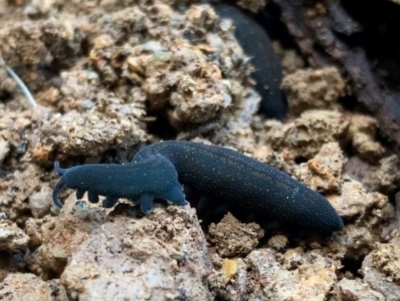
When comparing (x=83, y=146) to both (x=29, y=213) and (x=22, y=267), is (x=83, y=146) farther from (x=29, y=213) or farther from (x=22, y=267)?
(x=22, y=267)

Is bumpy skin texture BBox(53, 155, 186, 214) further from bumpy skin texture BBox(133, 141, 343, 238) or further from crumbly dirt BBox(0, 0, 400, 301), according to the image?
bumpy skin texture BBox(133, 141, 343, 238)

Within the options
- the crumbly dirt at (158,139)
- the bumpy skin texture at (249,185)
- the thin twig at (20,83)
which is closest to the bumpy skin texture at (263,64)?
the crumbly dirt at (158,139)

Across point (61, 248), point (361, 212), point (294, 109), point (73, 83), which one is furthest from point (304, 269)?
point (73, 83)

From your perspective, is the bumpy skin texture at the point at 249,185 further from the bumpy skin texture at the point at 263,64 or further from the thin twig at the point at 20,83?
the thin twig at the point at 20,83

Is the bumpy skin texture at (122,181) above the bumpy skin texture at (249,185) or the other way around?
above

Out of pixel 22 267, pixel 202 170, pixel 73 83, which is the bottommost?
pixel 22 267

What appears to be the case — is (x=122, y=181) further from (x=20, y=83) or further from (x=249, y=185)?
(x=20, y=83)
